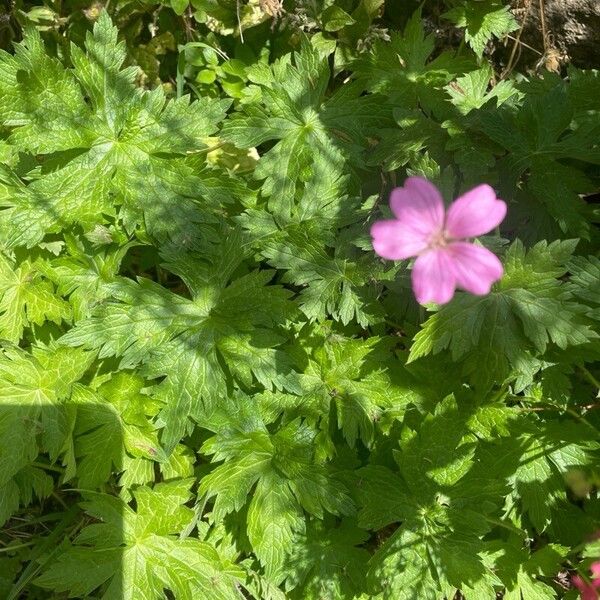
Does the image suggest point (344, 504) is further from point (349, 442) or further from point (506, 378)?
point (506, 378)

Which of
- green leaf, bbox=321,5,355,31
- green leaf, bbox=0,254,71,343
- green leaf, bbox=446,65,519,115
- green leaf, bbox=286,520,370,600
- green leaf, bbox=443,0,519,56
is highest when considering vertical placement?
green leaf, bbox=443,0,519,56

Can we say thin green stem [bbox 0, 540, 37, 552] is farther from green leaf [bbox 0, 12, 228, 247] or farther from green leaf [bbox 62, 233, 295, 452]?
green leaf [bbox 0, 12, 228, 247]

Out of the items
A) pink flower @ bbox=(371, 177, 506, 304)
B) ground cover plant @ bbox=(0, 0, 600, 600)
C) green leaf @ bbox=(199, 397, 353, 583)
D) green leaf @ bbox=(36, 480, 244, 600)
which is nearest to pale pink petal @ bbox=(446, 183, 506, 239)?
pink flower @ bbox=(371, 177, 506, 304)

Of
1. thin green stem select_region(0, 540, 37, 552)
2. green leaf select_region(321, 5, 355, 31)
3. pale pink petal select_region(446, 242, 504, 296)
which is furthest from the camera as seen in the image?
green leaf select_region(321, 5, 355, 31)

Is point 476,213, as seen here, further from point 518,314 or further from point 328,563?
point 328,563

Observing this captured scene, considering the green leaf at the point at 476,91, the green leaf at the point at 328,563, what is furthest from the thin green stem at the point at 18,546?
the green leaf at the point at 476,91

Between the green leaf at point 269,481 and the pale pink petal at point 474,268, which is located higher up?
the pale pink petal at point 474,268

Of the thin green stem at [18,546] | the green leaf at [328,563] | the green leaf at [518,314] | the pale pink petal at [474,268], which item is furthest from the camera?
the thin green stem at [18,546]

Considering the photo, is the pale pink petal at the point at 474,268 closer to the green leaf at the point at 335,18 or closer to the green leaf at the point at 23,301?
the green leaf at the point at 23,301

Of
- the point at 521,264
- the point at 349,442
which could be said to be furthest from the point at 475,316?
the point at 349,442
